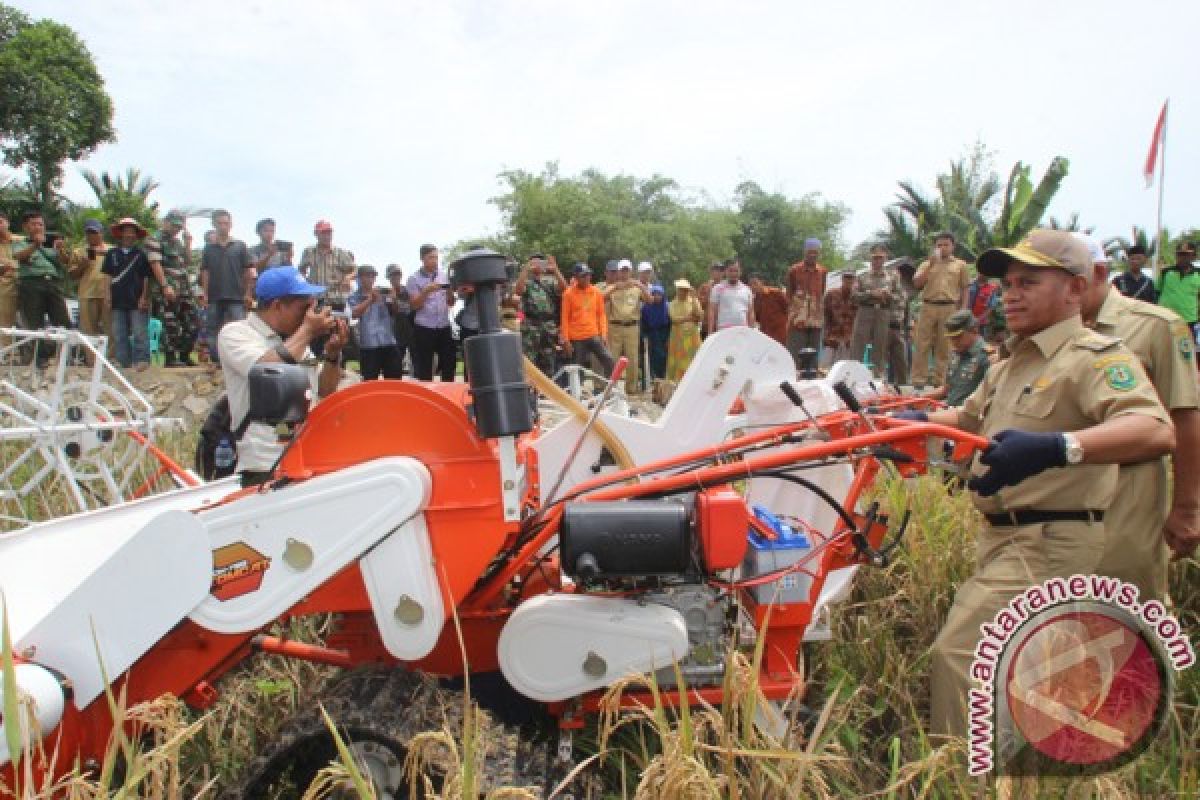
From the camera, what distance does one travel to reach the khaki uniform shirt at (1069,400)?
2746 mm

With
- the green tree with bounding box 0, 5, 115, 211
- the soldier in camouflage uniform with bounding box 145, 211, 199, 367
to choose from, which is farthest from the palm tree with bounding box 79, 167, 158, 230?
the soldier in camouflage uniform with bounding box 145, 211, 199, 367

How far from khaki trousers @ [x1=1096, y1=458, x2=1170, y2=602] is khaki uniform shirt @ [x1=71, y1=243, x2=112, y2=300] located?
10.2m

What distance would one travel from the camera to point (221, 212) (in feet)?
30.9

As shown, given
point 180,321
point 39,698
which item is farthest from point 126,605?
point 180,321

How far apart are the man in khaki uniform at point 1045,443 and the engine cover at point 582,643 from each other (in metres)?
0.93

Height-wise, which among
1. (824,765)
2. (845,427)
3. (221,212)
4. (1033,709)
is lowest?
(824,765)

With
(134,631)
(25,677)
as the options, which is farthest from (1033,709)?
(25,677)

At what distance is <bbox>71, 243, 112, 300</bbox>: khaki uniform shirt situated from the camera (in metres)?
9.95

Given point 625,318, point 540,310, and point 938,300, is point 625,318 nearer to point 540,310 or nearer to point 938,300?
point 540,310

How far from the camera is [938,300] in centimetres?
1080

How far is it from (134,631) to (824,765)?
214 cm

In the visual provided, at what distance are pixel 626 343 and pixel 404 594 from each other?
382 inches

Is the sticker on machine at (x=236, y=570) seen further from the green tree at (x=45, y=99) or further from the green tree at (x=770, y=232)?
the green tree at (x=770, y=232)

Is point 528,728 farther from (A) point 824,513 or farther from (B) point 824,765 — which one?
(A) point 824,513
